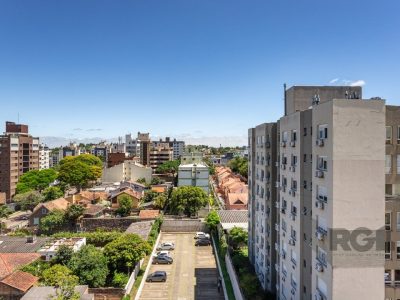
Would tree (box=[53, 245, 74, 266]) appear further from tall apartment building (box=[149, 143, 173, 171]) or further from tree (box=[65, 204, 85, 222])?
tall apartment building (box=[149, 143, 173, 171])

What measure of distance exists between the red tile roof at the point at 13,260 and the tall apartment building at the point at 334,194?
25.7 meters

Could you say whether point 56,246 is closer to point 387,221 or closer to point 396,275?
point 396,275

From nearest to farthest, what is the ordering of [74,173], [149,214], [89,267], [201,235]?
[89,267] → [201,235] → [149,214] → [74,173]

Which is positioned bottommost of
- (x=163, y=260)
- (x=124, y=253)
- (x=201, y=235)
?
(x=163, y=260)

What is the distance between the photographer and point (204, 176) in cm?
7306

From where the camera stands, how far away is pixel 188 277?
1500 inches

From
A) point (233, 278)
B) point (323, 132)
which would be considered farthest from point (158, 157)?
point (323, 132)

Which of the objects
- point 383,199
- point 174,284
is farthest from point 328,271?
point 174,284

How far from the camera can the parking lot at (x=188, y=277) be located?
3378cm

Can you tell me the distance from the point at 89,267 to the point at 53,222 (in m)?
25.0

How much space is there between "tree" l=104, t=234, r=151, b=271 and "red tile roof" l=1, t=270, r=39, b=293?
7.03 metres

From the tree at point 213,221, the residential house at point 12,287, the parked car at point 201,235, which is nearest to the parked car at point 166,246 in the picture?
the parked car at point 201,235

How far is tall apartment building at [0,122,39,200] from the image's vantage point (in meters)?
85.8

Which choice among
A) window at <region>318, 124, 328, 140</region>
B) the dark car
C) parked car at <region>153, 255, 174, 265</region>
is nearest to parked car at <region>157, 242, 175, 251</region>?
the dark car
